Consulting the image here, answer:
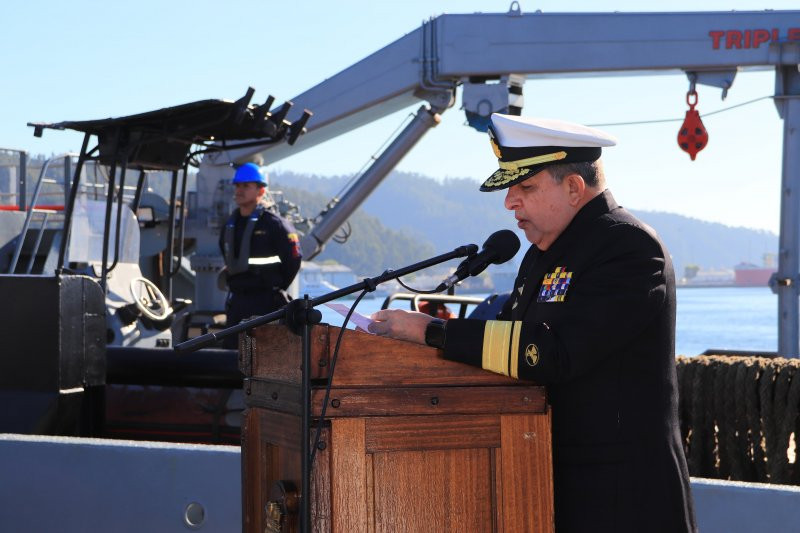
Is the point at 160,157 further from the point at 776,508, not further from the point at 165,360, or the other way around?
the point at 776,508

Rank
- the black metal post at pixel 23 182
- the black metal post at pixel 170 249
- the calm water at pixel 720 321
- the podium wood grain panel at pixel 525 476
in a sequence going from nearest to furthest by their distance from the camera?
1. the podium wood grain panel at pixel 525 476
2. the black metal post at pixel 170 249
3. the black metal post at pixel 23 182
4. the calm water at pixel 720 321

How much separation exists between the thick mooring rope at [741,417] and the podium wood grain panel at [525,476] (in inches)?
117

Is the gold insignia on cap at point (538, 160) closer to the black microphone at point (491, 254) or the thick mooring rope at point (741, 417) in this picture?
the black microphone at point (491, 254)

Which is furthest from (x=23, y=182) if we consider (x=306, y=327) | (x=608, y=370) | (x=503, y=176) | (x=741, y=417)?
(x=608, y=370)

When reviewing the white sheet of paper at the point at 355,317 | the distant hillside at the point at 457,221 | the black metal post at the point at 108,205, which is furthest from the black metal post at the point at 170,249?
the distant hillside at the point at 457,221

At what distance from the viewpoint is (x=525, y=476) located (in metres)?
2.33

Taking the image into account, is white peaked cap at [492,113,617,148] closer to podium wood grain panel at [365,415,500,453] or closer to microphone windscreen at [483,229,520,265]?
microphone windscreen at [483,229,520,265]

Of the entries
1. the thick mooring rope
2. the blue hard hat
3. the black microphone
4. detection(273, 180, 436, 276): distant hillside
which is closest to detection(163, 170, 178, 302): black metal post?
the blue hard hat

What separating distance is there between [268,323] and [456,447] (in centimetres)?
51

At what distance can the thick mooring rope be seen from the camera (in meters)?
5.00

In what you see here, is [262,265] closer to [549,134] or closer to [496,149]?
[496,149]

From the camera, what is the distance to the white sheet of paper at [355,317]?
7.93 ft

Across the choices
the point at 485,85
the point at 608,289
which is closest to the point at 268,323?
the point at 608,289

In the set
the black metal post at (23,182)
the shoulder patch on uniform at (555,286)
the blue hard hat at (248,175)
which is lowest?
the shoulder patch on uniform at (555,286)
